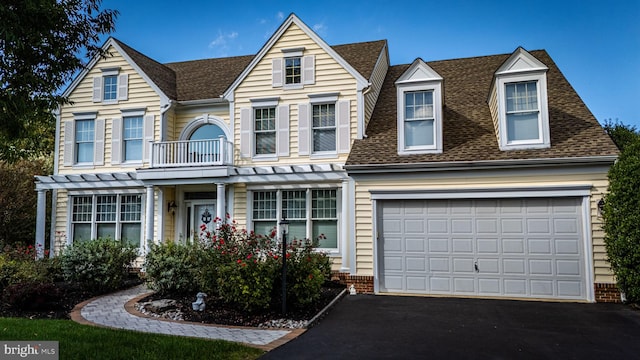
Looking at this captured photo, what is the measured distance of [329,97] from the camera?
12.8 meters

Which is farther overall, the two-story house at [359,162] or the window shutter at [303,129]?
the window shutter at [303,129]

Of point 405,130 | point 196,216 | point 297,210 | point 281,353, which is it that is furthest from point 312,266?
point 196,216

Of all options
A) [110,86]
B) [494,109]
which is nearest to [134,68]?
[110,86]

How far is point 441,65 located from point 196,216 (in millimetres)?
10621

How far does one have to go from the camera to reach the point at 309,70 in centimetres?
1312

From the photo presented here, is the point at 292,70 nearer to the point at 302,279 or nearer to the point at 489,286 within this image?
the point at 302,279

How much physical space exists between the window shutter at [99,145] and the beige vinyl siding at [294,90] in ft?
16.6

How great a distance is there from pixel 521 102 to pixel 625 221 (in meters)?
3.76

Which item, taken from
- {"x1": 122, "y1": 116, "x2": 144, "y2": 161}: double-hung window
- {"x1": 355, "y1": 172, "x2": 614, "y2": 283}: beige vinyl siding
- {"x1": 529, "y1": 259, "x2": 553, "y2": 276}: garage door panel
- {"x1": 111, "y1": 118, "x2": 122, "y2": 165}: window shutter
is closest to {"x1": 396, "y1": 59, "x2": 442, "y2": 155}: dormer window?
{"x1": 355, "y1": 172, "x2": 614, "y2": 283}: beige vinyl siding

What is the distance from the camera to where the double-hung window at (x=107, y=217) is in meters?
14.4

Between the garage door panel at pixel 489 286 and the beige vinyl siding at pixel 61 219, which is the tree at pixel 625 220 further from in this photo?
the beige vinyl siding at pixel 61 219

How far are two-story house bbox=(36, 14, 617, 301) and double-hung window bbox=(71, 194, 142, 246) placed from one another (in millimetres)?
50

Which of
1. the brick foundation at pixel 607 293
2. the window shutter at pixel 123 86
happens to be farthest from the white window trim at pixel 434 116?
the window shutter at pixel 123 86

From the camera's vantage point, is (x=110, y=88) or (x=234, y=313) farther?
(x=110, y=88)
